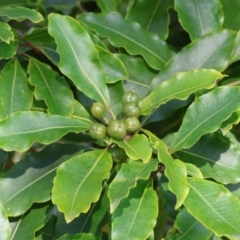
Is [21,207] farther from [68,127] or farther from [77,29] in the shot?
→ [77,29]

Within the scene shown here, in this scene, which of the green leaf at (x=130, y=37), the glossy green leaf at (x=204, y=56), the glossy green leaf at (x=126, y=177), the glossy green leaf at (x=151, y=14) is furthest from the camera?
the glossy green leaf at (x=151, y=14)

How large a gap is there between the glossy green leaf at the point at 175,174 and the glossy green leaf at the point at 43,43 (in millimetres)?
373

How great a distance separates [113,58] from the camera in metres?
1.25

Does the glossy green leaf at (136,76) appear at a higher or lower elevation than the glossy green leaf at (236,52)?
lower

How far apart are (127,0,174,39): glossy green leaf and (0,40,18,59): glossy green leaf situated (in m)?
0.38

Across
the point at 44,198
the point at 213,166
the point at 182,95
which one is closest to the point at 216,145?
the point at 213,166

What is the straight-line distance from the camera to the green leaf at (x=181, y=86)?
113 cm

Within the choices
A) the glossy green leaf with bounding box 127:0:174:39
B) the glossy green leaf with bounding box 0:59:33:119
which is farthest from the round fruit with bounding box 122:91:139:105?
the glossy green leaf with bounding box 127:0:174:39

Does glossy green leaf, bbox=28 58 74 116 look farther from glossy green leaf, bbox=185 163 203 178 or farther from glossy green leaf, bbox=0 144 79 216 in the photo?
glossy green leaf, bbox=185 163 203 178

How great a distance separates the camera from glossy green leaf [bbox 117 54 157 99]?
1319 millimetres

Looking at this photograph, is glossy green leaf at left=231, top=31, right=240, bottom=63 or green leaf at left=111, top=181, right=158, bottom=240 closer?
green leaf at left=111, top=181, right=158, bottom=240

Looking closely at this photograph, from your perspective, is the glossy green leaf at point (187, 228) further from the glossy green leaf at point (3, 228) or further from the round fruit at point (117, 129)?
the glossy green leaf at point (3, 228)

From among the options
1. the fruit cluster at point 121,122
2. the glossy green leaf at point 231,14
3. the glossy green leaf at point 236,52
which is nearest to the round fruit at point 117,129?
the fruit cluster at point 121,122

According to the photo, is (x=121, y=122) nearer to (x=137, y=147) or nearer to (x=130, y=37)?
(x=137, y=147)
